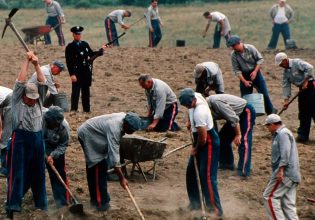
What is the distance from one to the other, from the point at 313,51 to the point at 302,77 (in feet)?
36.3

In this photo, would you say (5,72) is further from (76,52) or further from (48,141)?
(48,141)

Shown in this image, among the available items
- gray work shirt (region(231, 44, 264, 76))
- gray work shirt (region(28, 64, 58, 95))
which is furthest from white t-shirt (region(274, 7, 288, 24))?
gray work shirt (region(28, 64, 58, 95))

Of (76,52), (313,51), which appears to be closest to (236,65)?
(76,52)

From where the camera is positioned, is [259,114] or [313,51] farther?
[313,51]

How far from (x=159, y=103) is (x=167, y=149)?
2.59ft

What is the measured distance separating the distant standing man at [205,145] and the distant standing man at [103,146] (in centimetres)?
82

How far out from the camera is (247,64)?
2014 centimetres

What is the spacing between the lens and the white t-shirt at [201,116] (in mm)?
14969

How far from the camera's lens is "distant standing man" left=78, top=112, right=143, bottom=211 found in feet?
47.6

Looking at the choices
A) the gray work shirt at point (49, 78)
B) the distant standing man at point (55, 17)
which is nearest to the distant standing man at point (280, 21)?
the distant standing man at point (55, 17)

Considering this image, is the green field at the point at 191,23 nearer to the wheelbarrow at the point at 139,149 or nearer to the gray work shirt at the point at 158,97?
the gray work shirt at the point at 158,97

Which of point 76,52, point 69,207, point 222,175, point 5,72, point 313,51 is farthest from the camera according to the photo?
point 313,51

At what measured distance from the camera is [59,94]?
19.7 meters

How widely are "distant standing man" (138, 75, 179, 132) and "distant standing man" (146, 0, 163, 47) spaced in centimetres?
1209
